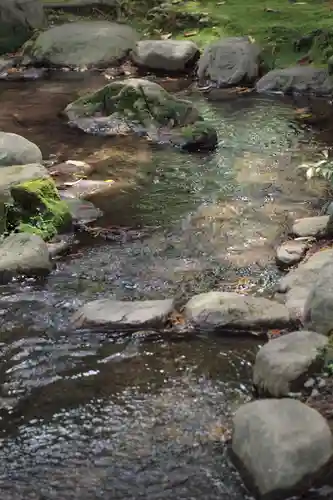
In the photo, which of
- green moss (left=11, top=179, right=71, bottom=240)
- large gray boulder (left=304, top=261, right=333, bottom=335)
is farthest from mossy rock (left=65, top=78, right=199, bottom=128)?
large gray boulder (left=304, top=261, right=333, bottom=335)

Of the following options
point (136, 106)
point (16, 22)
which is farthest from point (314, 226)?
point (16, 22)

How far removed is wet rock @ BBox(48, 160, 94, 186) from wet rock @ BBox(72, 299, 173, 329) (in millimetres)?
3748

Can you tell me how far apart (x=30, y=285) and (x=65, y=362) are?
144 cm

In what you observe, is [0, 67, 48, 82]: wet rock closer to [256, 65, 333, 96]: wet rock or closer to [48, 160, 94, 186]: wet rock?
[256, 65, 333, 96]: wet rock

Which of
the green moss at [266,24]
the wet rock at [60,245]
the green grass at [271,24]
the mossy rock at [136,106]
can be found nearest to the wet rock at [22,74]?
the green moss at [266,24]

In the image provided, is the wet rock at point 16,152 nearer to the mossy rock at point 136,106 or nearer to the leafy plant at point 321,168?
the mossy rock at point 136,106

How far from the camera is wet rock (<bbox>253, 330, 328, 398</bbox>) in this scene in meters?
4.88

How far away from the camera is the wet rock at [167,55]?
15609 millimetres

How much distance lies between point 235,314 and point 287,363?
1081 mm

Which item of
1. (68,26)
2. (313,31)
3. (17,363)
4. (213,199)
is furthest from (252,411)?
(68,26)

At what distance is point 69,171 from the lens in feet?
33.0

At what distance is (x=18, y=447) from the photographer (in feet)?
15.3

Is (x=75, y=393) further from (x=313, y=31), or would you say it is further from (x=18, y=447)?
(x=313, y=31)

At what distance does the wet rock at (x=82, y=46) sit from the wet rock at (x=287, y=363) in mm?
12492
